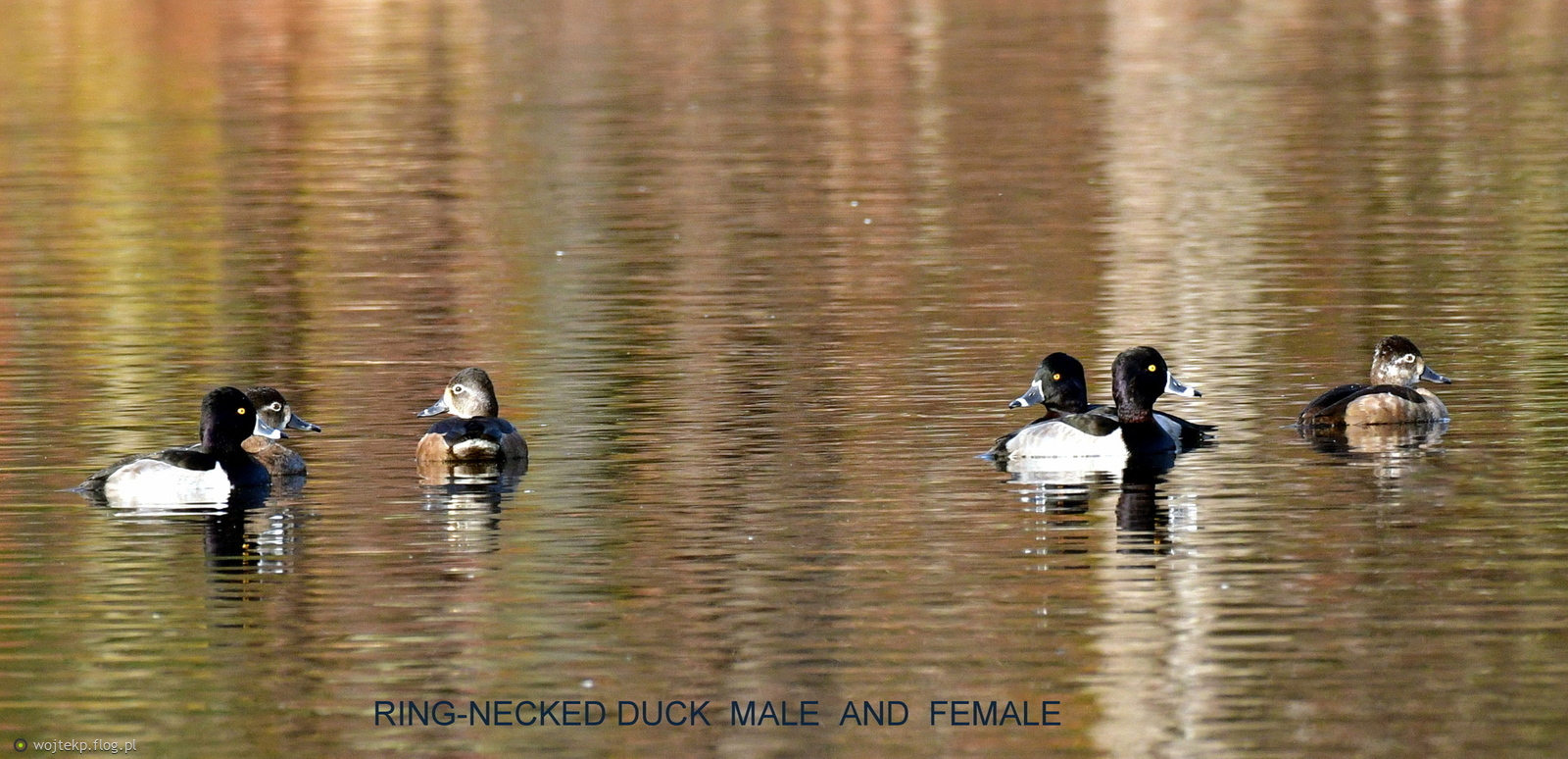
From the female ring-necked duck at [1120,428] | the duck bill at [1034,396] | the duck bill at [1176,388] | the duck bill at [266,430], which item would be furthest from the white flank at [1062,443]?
the duck bill at [266,430]

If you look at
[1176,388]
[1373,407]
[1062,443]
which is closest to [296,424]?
[1062,443]

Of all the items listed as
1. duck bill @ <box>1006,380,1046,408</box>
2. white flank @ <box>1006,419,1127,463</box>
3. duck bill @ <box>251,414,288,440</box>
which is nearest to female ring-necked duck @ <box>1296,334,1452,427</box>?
white flank @ <box>1006,419,1127,463</box>

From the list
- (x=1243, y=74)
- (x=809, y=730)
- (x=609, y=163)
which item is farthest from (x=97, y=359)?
(x=1243, y=74)

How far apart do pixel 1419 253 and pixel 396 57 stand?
4150cm

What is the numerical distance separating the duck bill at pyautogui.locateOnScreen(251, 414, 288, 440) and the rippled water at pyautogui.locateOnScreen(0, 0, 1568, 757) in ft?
0.95

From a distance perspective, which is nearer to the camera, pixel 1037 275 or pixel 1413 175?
pixel 1037 275

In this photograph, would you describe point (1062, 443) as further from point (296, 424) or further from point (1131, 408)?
point (296, 424)

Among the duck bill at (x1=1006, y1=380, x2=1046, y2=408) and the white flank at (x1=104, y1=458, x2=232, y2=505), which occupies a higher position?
the duck bill at (x1=1006, y1=380, x2=1046, y2=408)

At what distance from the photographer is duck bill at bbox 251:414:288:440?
711 inches

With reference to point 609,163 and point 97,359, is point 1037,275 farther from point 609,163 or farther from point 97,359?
point 609,163

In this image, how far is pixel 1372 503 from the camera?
15.9 m

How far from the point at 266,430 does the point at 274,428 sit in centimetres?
10

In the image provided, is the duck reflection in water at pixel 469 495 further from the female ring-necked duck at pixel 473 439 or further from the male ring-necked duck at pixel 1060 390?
the male ring-necked duck at pixel 1060 390

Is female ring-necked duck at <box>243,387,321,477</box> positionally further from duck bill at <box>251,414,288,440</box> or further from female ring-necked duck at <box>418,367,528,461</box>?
female ring-necked duck at <box>418,367,528,461</box>
